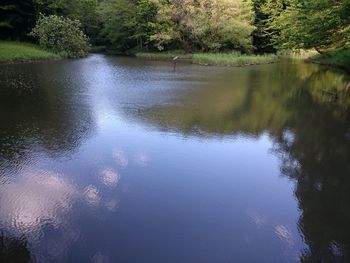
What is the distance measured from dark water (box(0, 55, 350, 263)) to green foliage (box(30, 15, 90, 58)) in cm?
2077

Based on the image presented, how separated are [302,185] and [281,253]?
2787 millimetres

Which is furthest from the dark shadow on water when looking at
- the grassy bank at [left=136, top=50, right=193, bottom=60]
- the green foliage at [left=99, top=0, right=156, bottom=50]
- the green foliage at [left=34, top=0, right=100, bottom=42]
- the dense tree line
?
the green foliage at [left=34, top=0, right=100, bottom=42]

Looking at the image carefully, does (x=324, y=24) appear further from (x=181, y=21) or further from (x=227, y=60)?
(x=181, y=21)

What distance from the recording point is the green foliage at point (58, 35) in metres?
35.3

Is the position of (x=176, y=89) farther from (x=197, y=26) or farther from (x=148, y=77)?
(x=197, y=26)

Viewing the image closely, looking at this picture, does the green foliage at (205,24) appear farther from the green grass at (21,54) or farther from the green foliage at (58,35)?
the green grass at (21,54)

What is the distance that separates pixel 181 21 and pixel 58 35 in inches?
477

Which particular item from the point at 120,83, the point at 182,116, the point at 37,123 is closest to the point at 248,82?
the point at 120,83

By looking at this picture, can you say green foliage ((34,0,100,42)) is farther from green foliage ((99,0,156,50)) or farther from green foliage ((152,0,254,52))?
green foliage ((152,0,254,52))

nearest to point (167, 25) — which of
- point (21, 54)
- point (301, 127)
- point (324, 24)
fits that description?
Answer: point (21, 54)

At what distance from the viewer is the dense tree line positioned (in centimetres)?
3681

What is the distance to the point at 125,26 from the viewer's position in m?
45.2

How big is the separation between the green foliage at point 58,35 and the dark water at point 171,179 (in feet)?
68.2

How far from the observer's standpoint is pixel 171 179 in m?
7.71
